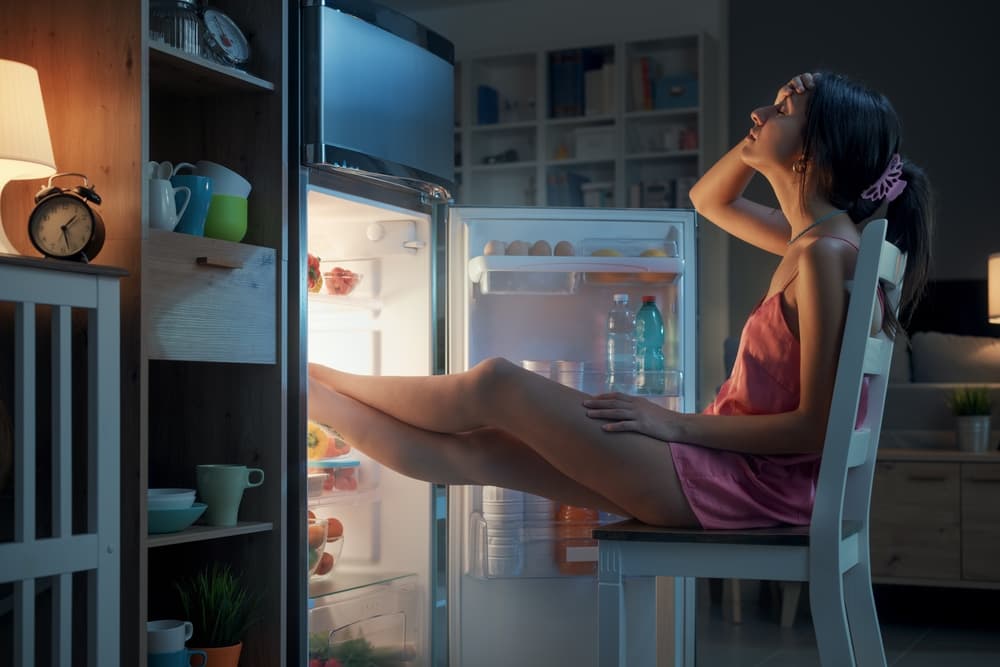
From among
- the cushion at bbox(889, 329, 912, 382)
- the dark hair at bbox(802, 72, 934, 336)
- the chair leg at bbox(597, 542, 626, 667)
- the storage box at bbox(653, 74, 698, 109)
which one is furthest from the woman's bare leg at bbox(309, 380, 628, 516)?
the storage box at bbox(653, 74, 698, 109)

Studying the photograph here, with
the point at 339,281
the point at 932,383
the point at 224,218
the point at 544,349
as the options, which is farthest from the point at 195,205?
the point at 932,383

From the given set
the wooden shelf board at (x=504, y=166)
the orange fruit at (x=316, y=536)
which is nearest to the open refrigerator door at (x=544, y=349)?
the orange fruit at (x=316, y=536)

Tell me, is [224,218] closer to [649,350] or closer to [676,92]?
[649,350]

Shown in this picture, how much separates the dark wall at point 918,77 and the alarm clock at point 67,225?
416 centimetres

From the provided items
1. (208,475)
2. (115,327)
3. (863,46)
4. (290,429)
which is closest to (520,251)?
(290,429)

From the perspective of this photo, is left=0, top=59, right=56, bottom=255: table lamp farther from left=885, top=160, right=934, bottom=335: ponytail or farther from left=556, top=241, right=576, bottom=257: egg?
left=885, top=160, right=934, bottom=335: ponytail

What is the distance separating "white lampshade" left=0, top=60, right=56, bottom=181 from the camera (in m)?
1.66

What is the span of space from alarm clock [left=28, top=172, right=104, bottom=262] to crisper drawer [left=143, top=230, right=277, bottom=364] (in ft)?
0.32

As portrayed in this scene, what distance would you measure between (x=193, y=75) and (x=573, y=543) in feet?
4.31

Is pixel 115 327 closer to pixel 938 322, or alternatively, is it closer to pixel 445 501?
pixel 445 501

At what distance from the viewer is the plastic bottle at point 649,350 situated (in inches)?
99.8

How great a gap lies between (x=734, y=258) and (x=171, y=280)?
406 cm

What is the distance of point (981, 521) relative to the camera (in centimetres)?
350

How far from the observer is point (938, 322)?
4.89 m
